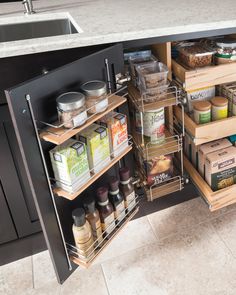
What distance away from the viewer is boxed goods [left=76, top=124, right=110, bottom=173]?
1104 millimetres

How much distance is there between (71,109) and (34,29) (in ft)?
2.68

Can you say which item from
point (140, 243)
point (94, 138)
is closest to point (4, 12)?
point (94, 138)

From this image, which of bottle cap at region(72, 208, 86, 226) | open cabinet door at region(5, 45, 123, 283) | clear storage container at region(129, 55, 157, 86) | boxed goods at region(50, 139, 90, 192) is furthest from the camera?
clear storage container at region(129, 55, 157, 86)

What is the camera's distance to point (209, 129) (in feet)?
4.63

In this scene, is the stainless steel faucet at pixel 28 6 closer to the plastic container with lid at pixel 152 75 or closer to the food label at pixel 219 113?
the plastic container with lid at pixel 152 75

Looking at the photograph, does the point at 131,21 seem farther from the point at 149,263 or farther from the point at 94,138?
the point at 149,263

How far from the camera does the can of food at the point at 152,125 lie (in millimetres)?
1392

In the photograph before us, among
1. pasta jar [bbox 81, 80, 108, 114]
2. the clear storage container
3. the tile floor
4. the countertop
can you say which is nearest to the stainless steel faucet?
the countertop

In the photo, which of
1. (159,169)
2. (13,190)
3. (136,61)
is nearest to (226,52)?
(136,61)

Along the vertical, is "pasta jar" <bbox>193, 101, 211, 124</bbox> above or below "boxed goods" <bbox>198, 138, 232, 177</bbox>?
above

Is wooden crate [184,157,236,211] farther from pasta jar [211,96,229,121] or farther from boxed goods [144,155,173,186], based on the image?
pasta jar [211,96,229,121]

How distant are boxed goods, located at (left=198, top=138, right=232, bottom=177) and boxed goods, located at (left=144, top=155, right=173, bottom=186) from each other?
14 centimetres

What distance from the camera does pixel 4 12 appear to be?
1.63m

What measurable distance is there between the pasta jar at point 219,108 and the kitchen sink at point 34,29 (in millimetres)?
756
